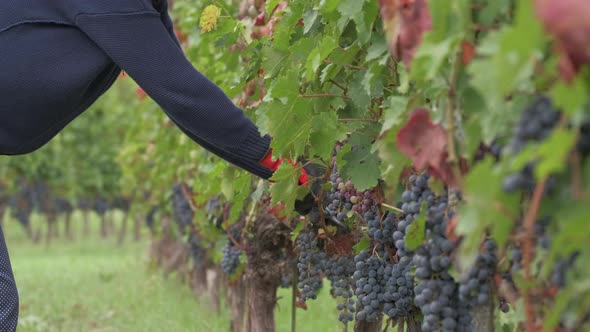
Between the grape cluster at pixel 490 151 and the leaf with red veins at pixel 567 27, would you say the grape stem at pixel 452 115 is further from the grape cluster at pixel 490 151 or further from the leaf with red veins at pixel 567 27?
the leaf with red veins at pixel 567 27

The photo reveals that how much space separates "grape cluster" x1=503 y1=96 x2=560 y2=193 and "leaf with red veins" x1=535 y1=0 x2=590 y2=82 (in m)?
0.09

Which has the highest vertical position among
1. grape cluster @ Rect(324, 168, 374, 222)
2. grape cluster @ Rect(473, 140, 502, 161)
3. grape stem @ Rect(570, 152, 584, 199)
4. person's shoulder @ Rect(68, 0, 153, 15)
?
person's shoulder @ Rect(68, 0, 153, 15)

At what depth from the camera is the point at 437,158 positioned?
2.07 meters

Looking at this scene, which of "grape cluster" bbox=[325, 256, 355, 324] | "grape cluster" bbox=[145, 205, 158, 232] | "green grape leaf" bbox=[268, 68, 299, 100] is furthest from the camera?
"grape cluster" bbox=[145, 205, 158, 232]

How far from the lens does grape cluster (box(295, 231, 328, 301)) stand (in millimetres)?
3926

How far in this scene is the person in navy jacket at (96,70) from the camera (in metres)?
3.11

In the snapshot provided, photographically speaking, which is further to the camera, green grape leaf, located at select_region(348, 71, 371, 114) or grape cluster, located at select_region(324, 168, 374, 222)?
grape cluster, located at select_region(324, 168, 374, 222)

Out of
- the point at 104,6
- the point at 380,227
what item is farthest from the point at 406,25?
the point at 104,6

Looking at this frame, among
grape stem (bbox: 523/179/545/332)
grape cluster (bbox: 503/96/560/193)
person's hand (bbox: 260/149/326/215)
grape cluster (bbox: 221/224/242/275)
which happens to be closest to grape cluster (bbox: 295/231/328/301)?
person's hand (bbox: 260/149/326/215)

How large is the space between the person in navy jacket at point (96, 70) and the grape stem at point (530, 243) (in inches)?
52.3

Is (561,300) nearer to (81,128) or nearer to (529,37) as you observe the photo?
(529,37)

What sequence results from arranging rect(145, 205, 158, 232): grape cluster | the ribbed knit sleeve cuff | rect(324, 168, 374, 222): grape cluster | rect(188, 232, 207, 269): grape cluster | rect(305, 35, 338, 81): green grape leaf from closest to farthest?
rect(305, 35, 338, 81): green grape leaf, rect(324, 168, 374, 222): grape cluster, the ribbed knit sleeve cuff, rect(188, 232, 207, 269): grape cluster, rect(145, 205, 158, 232): grape cluster

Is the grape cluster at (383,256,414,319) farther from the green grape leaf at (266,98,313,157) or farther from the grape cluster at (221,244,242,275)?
the grape cluster at (221,244,242,275)

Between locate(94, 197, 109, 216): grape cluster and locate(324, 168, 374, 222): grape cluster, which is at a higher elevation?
locate(94, 197, 109, 216): grape cluster
